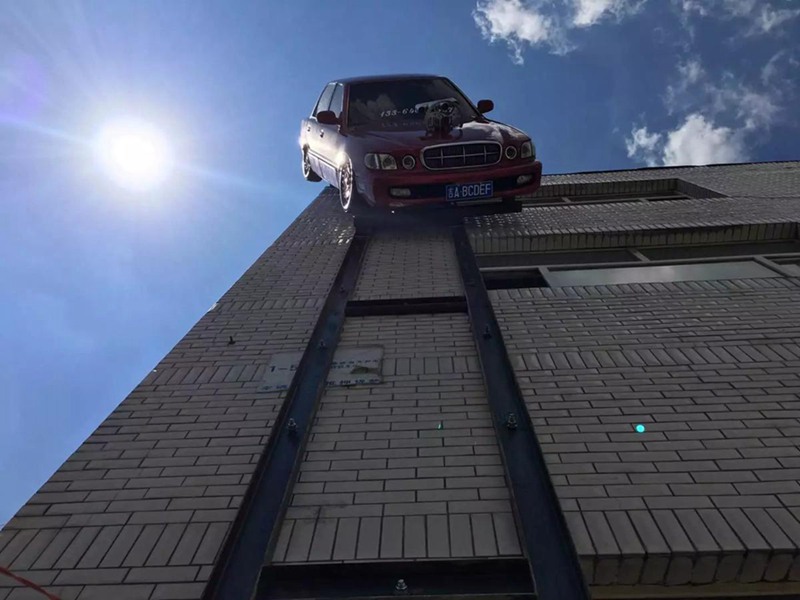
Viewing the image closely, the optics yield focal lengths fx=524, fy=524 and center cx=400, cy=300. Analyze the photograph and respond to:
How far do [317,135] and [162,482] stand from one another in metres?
6.41

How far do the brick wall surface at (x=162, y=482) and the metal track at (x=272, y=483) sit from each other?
0.36 ft

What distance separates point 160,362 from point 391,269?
2.45 meters

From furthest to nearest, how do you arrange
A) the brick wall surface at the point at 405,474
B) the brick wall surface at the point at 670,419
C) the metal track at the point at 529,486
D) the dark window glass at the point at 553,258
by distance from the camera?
1. the dark window glass at the point at 553,258
2. the brick wall surface at the point at 405,474
3. the brick wall surface at the point at 670,419
4. the metal track at the point at 529,486

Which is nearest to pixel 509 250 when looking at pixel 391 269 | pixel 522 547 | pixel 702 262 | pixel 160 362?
pixel 391 269

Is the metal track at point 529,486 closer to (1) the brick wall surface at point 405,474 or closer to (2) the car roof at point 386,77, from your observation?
(1) the brick wall surface at point 405,474

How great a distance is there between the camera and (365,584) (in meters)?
2.05

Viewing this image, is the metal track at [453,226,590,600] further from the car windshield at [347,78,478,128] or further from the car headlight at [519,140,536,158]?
the car windshield at [347,78,478,128]

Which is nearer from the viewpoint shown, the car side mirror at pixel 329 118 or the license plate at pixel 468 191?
the license plate at pixel 468 191

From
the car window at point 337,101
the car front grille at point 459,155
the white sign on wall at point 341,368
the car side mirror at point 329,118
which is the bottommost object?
the white sign on wall at point 341,368

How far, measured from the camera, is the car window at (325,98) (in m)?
8.07

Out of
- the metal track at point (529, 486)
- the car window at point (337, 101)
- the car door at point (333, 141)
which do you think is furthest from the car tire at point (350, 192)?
the metal track at point (529, 486)

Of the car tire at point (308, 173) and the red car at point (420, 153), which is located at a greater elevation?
the car tire at point (308, 173)

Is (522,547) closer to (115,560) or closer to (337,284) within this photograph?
(115,560)

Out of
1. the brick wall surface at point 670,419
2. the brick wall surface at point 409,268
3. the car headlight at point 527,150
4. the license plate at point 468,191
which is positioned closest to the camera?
the brick wall surface at point 670,419
